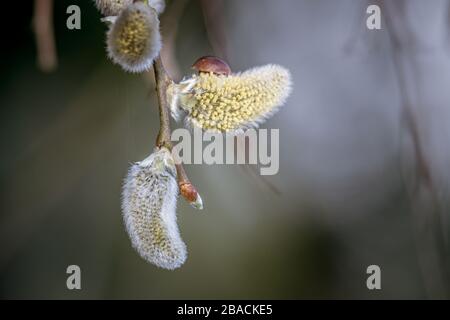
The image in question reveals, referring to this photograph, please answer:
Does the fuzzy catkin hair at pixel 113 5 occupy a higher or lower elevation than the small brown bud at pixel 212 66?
higher

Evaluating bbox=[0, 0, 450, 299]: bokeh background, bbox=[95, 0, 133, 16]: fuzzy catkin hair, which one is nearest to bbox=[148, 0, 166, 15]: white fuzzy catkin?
bbox=[95, 0, 133, 16]: fuzzy catkin hair

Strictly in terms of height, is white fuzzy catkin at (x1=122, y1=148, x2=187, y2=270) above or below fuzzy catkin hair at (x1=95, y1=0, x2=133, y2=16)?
below

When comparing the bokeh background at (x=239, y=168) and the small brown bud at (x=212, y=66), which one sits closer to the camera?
the small brown bud at (x=212, y=66)

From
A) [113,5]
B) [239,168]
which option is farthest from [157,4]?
[239,168]

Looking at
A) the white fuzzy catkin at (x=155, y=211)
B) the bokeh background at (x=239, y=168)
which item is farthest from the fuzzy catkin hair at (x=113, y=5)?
the bokeh background at (x=239, y=168)

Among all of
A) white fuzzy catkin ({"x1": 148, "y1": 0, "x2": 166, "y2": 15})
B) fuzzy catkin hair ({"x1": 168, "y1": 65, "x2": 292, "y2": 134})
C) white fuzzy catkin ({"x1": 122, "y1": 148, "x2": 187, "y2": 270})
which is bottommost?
white fuzzy catkin ({"x1": 122, "y1": 148, "x2": 187, "y2": 270})

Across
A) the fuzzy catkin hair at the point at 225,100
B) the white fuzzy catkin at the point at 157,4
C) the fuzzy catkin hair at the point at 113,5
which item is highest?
the white fuzzy catkin at the point at 157,4

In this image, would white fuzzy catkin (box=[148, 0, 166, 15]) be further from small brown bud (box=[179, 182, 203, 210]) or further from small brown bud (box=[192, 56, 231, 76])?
small brown bud (box=[179, 182, 203, 210])

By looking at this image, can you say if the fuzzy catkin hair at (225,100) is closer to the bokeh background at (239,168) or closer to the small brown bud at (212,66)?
the small brown bud at (212,66)
